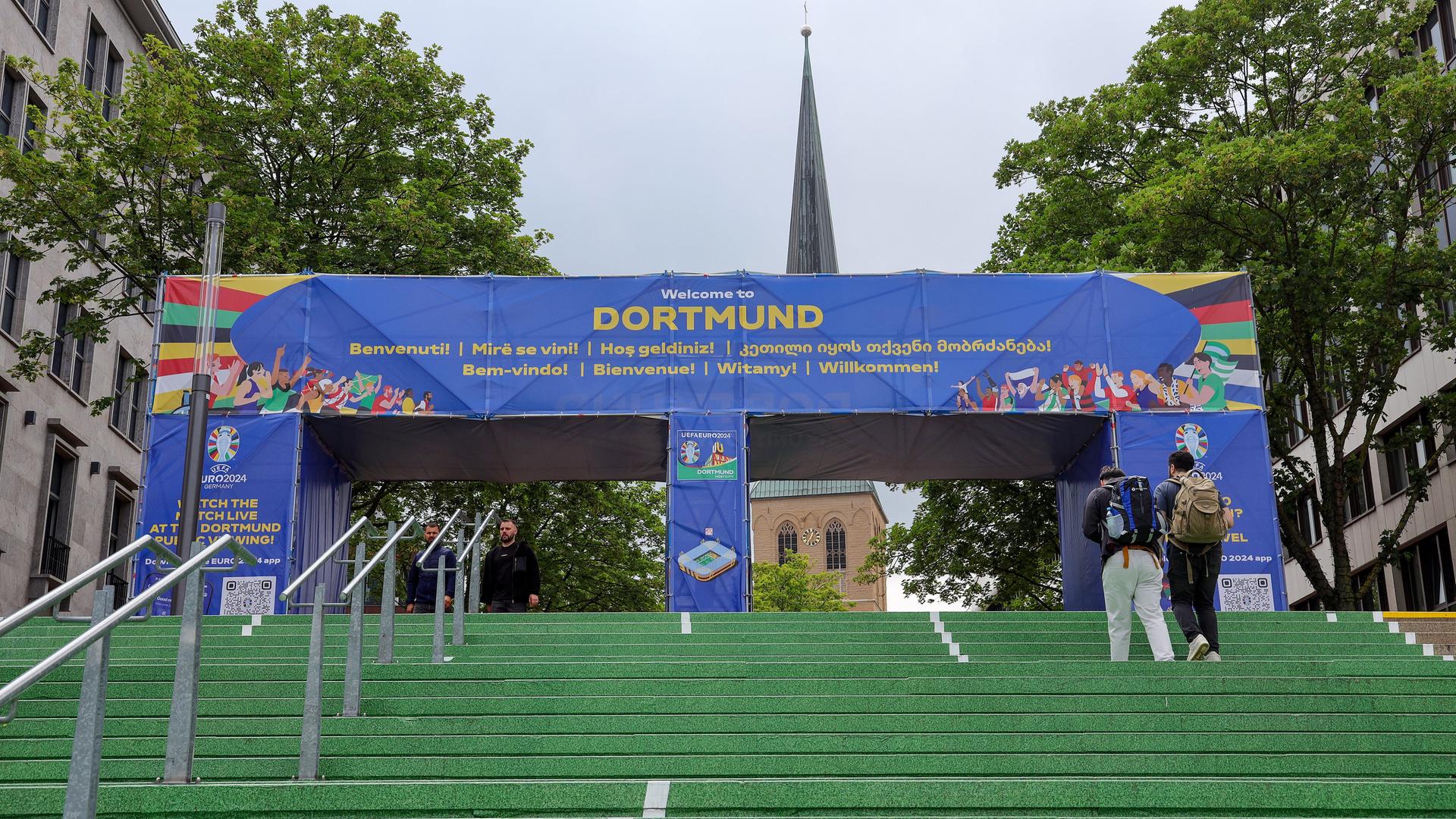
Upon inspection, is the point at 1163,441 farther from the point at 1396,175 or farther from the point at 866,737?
the point at 866,737

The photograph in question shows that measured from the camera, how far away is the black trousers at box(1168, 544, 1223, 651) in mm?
10781

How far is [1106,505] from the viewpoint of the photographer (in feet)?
36.0

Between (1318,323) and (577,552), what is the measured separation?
1454 centimetres

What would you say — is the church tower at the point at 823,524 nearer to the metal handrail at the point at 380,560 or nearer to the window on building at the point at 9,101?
the window on building at the point at 9,101

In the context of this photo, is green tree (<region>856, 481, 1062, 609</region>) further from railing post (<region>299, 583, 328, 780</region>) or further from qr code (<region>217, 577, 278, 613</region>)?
railing post (<region>299, 583, 328, 780</region>)

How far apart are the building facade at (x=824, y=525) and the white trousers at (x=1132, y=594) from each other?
305 feet

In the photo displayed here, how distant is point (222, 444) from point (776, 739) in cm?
1177

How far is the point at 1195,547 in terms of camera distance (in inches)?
430

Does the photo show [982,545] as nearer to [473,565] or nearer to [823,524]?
[473,565]

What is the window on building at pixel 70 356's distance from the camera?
99.1 ft

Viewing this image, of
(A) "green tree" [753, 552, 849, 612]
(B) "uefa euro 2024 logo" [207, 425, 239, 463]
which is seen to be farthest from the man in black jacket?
(A) "green tree" [753, 552, 849, 612]

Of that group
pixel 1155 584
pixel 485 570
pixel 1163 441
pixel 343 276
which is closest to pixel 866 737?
pixel 1155 584

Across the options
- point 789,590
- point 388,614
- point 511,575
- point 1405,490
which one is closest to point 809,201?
point 789,590

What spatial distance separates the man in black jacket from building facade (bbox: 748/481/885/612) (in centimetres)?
8826
